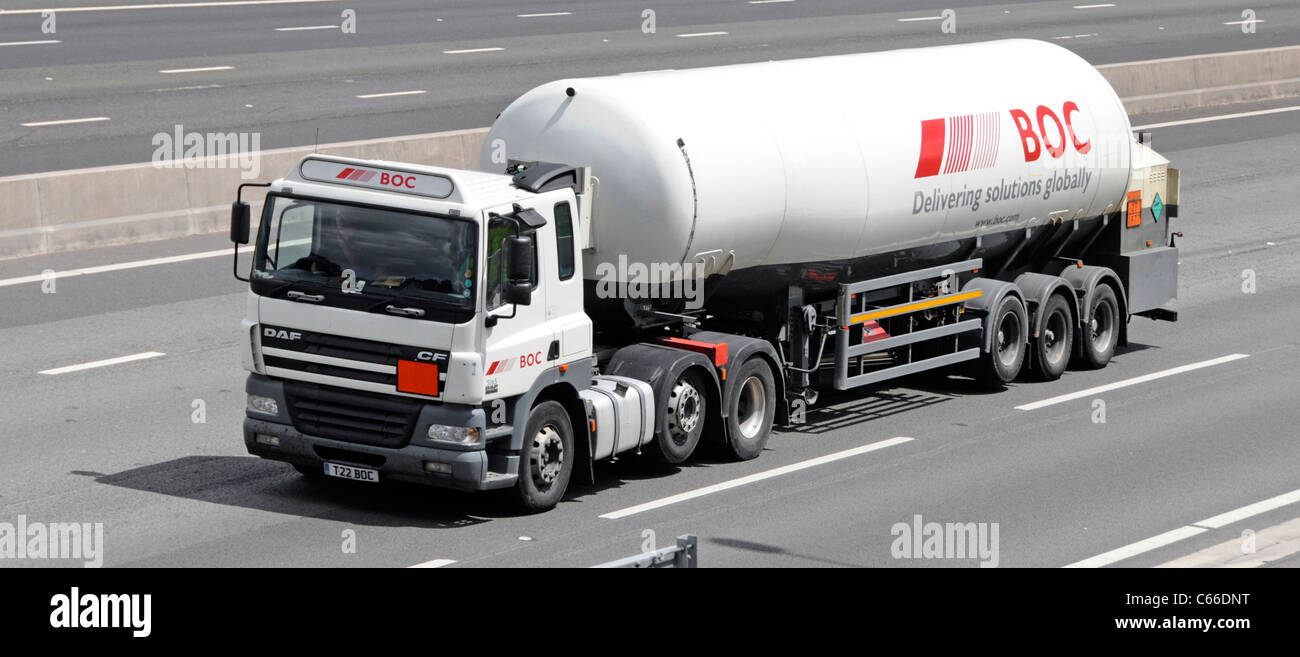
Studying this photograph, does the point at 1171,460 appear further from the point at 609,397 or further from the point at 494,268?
the point at 494,268

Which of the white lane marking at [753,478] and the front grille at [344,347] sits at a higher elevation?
the front grille at [344,347]

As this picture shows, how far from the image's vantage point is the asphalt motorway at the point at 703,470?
12820 mm

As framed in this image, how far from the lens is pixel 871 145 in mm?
15969

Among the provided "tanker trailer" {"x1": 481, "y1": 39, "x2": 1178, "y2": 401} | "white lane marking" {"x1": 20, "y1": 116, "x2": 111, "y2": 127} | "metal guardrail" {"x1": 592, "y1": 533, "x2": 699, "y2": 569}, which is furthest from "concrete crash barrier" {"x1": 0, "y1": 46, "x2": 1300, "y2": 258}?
"metal guardrail" {"x1": 592, "y1": 533, "x2": 699, "y2": 569}

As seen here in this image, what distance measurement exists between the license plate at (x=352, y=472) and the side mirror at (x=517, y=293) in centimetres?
161

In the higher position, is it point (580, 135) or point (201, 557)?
point (580, 135)

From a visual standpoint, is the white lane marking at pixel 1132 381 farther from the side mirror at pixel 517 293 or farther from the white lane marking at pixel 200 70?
the white lane marking at pixel 200 70

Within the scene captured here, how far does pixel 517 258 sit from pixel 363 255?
117 centimetres

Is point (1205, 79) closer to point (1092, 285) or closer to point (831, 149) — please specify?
point (1092, 285)

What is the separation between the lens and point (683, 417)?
14.8 m

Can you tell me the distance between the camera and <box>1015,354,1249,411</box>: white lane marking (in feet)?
58.2

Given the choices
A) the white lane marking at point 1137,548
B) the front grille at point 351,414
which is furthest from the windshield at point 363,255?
the white lane marking at point 1137,548

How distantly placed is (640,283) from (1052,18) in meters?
35.8
